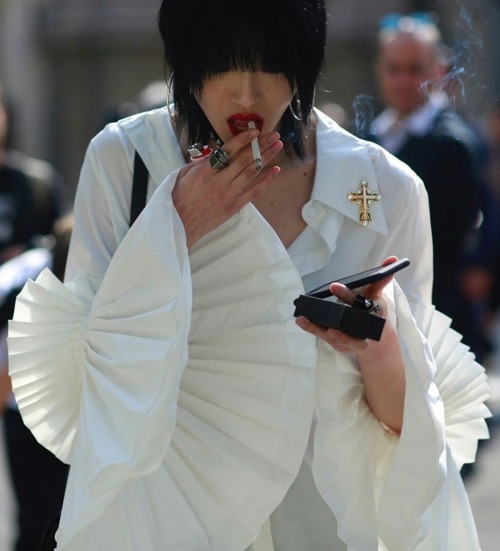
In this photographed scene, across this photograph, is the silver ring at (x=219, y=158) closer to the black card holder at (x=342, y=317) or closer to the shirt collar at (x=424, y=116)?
the black card holder at (x=342, y=317)

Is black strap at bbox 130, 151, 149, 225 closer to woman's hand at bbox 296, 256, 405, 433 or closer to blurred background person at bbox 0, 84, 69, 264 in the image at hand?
woman's hand at bbox 296, 256, 405, 433

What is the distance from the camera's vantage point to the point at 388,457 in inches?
105

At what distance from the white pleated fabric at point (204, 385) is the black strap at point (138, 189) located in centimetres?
15

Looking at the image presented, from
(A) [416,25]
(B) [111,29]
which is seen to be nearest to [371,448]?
(A) [416,25]

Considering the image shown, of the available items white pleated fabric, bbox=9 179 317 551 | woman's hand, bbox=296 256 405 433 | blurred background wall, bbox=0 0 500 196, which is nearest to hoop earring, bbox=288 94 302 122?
white pleated fabric, bbox=9 179 317 551

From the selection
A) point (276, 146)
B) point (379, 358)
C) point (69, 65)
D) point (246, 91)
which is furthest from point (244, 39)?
point (69, 65)

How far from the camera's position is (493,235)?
7891 mm

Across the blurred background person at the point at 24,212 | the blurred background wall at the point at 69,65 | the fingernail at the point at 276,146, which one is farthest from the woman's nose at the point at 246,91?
the blurred background wall at the point at 69,65

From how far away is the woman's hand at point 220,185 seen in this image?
245 centimetres

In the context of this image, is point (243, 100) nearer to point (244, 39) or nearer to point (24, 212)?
point (244, 39)

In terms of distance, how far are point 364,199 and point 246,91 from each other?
1.18 feet

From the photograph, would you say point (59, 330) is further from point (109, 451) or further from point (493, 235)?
point (493, 235)

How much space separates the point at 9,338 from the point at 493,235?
560 centimetres

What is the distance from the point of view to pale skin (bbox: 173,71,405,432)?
245cm
